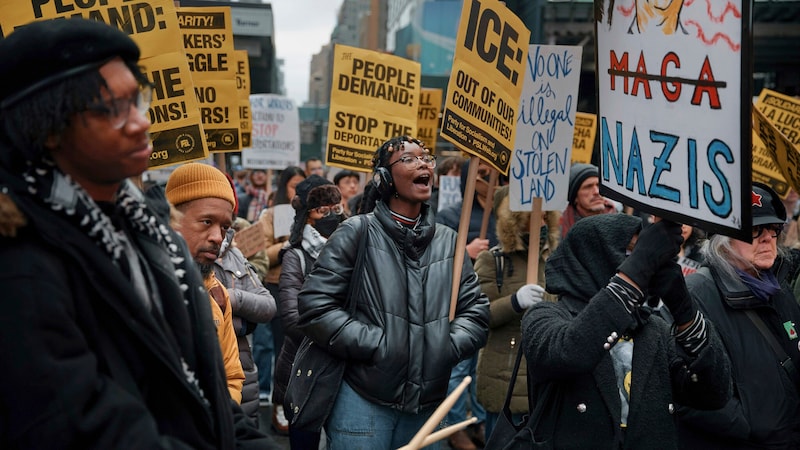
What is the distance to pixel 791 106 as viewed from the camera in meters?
8.40

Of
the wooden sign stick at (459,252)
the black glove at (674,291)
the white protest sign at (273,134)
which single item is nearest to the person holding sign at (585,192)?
the wooden sign stick at (459,252)

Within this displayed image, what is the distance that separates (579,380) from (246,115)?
226 inches

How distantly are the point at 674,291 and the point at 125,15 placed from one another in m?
2.87

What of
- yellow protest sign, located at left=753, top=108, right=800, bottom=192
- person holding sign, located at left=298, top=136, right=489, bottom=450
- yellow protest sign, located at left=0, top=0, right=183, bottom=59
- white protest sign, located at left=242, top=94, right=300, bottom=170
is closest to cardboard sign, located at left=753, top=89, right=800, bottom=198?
yellow protest sign, located at left=753, top=108, right=800, bottom=192

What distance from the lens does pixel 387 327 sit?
4398 mm

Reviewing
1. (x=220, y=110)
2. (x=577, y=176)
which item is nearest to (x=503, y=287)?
(x=577, y=176)

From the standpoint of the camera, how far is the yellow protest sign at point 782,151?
564 cm

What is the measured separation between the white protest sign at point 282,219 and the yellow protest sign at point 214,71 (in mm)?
2221

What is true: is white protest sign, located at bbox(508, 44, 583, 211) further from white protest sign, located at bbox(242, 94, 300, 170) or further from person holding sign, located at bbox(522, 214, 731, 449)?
white protest sign, located at bbox(242, 94, 300, 170)

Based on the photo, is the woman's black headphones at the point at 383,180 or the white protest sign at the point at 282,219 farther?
the white protest sign at the point at 282,219

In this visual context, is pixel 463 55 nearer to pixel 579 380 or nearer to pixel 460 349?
pixel 460 349

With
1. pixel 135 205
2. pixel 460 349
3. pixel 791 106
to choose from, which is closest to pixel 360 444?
pixel 460 349

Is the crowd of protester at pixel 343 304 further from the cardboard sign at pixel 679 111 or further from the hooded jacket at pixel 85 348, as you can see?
the cardboard sign at pixel 679 111

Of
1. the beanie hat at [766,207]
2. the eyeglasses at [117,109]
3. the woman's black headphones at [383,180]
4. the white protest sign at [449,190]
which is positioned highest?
the eyeglasses at [117,109]
